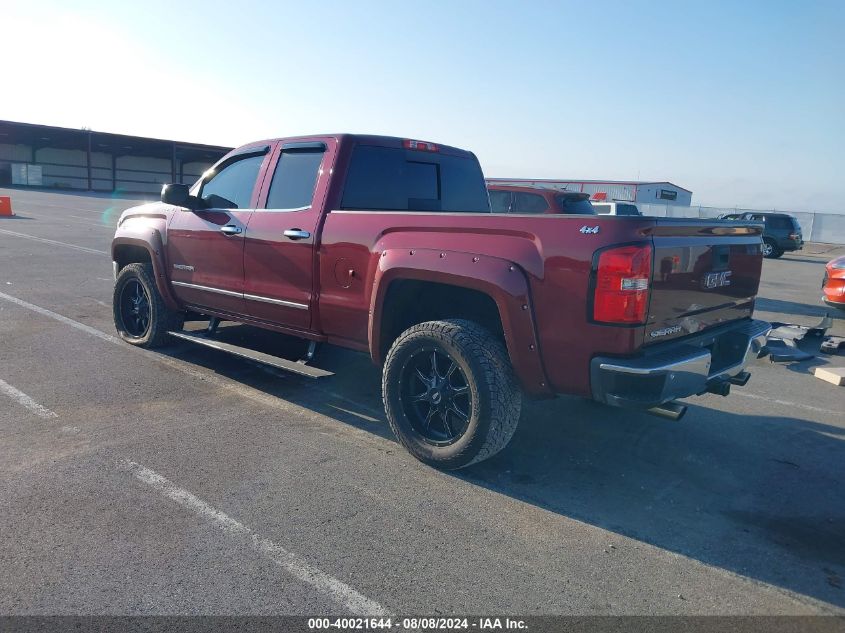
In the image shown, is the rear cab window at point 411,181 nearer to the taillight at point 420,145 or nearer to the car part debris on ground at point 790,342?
the taillight at point 420,145

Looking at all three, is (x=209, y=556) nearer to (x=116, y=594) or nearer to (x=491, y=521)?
(x=116, y=594)

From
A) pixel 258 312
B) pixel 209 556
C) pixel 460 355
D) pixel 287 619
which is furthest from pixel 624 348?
pixel 258 312

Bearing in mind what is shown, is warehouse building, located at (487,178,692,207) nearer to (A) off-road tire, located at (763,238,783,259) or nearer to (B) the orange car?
(A) off-road tire, located at (763,238,783,259)

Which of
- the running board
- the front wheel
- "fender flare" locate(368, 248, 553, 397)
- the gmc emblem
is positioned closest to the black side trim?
"fender flare" locate(368, 248, 553, 397)

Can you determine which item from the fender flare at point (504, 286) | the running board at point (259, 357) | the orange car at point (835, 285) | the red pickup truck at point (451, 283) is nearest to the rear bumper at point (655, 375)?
the red pickup truck at point (451, 283)

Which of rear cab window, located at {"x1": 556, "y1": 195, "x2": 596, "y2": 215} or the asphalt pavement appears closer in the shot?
the asphalt pavement

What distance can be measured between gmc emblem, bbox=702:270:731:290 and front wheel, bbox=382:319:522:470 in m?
1.24

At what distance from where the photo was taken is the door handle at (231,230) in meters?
5.43

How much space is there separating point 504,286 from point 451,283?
0.38m

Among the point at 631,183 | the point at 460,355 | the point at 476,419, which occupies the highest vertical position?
the point at 631,183

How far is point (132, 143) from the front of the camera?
1973 inches

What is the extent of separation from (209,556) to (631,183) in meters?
50.3

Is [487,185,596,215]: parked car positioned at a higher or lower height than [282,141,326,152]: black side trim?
lower

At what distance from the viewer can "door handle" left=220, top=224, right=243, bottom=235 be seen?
214 inches
